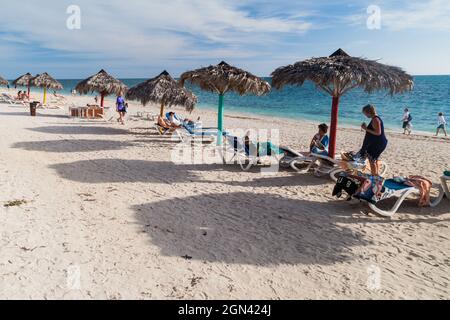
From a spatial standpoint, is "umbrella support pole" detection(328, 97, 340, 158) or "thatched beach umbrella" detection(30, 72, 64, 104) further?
"thatched beach umbrella" detection(30, 72, 64, 104)

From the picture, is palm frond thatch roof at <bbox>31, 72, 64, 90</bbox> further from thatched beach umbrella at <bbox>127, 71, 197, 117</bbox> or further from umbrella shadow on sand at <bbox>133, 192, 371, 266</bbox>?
umbrella shadow on sand at <bbox>133, 192, 371, 266</bbox>

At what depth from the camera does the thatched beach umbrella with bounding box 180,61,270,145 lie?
8945 mm

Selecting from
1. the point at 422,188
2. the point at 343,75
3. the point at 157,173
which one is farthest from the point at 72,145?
the point at 422,188

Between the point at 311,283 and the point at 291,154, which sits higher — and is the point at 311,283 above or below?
below

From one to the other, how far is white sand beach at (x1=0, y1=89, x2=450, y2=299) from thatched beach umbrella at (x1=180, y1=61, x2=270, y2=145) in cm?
305

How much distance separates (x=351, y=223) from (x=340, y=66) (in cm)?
326

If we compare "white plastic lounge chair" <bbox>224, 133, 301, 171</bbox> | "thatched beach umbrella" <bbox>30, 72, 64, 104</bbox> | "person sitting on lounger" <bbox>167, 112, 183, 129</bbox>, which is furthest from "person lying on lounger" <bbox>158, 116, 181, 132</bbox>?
"thatched beach umbrella" <bbox>30, 72, 64, 104</bbox>

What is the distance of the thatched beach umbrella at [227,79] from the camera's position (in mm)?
8945

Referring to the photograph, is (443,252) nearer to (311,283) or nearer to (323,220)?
(323,220)

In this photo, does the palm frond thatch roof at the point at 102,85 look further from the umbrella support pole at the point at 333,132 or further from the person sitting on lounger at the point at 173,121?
the umbrella support pole at the point at 333,132

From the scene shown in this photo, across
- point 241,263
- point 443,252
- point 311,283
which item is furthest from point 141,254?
point 443,252

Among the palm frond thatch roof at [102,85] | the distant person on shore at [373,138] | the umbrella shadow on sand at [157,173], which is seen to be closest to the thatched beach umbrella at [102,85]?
the palm frond thatch roof at [102,85]

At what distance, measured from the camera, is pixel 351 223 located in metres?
4.49
